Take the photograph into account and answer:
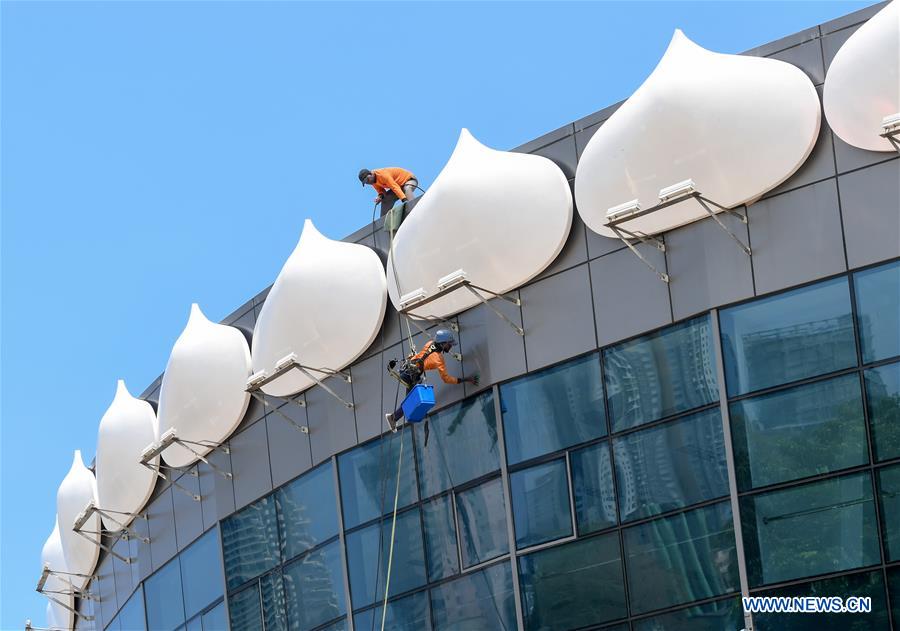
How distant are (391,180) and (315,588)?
7.31 m

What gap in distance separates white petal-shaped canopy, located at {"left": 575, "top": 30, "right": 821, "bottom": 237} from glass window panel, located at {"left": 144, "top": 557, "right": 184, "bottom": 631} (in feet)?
43.6

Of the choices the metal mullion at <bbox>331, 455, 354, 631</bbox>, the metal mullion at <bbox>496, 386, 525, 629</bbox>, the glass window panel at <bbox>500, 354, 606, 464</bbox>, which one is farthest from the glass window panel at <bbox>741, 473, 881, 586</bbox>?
the metal mullion at <bbox>331, 455, 354, 631</bbox>

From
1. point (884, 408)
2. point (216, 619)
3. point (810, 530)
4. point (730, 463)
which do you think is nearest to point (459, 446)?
point (730, 463)

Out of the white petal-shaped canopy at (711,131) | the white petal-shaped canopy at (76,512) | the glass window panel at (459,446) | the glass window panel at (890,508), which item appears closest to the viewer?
the glass window panel at (890,508)

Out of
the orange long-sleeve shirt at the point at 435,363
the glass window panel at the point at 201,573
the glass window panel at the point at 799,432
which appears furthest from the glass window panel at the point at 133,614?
the glass window panel at the point at 799,432

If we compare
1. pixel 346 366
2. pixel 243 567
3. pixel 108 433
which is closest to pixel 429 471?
pixel 346 366

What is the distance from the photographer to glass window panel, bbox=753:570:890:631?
23.1 meters

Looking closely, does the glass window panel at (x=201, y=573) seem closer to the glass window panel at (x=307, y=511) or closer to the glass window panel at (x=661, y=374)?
the glass window panel at (x=307, y=511)

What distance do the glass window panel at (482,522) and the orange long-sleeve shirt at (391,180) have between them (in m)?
5.79

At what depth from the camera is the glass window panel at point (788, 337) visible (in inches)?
949

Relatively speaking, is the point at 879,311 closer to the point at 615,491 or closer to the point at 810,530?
the point at 810,530

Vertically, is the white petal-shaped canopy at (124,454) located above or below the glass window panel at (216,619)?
above

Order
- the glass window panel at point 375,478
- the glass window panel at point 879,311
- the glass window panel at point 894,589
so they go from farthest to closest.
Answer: the glass window panel at point 375,478, the glass window panel at point 879,311, the glass window panel at point 894,589

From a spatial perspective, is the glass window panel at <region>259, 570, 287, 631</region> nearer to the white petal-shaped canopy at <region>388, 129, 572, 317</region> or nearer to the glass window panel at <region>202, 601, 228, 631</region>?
the glass window panel at <region>202, 601, 228, 631</region>
